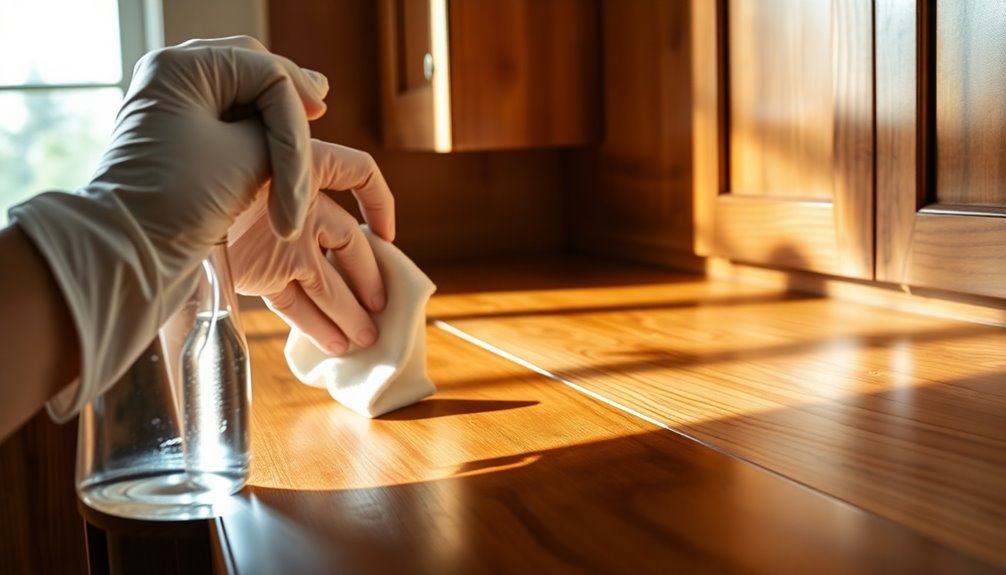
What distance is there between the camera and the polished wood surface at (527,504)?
51cm

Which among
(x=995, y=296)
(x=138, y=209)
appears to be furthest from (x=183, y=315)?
(x=995, y=296)

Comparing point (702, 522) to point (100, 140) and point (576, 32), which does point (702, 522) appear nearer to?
point (576, 32)

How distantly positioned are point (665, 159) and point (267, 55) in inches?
42.3

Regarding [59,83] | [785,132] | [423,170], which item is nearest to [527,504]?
[785,132]

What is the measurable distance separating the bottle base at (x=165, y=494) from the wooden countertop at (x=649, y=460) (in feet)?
0.06

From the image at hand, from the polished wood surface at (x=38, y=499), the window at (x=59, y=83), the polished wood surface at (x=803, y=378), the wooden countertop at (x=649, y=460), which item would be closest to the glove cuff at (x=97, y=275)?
the wooden countertop at (x=649, y=460)

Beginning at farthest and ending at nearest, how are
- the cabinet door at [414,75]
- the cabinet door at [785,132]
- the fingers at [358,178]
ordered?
the cabinet door at [414,75]
the cabinet door at [785,132]
the fingers at [358,178]

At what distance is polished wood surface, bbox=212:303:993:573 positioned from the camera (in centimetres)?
51

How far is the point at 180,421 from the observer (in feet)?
2.26

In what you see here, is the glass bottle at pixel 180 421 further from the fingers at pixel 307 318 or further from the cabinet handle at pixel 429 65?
the cabinet handle at pixel 429 65

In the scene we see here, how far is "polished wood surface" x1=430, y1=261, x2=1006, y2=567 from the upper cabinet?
34 centimetres

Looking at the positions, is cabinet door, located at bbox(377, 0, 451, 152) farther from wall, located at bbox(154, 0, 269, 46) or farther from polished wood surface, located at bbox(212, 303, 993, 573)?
polished wood surface, located at bbox(212, 303, 993, 573)

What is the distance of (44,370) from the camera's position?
1.76 ft

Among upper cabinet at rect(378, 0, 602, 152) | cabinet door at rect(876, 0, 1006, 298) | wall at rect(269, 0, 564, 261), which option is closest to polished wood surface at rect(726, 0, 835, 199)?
cabinet door at rect(876, 0, 1006, 298)
